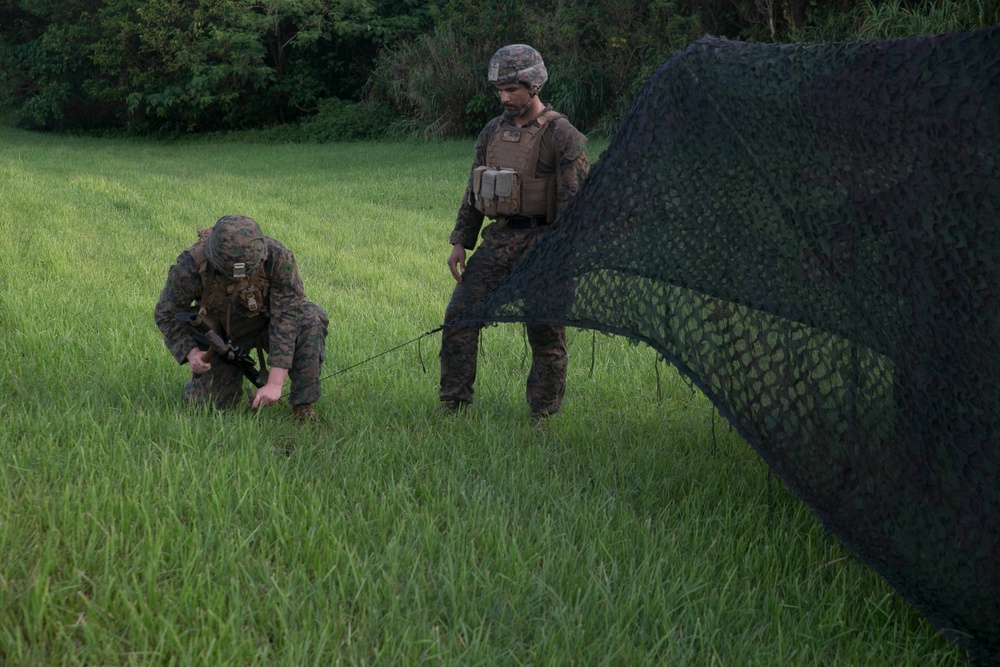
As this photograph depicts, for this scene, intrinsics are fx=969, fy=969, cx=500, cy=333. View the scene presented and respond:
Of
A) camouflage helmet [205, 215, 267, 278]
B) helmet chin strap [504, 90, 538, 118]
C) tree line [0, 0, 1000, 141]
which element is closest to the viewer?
camouflage helmet [205, 215, 267, 278]

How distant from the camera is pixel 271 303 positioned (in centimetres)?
438

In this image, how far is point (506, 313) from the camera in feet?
12.4

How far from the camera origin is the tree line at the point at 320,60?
20.3m

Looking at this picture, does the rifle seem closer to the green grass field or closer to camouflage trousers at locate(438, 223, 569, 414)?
the green grass field

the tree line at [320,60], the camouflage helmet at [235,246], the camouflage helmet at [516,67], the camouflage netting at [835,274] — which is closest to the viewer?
the camouflage netting at [835,274]

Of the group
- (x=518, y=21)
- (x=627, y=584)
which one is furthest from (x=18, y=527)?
(x=518, y=21)

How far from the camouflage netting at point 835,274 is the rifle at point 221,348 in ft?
4.06

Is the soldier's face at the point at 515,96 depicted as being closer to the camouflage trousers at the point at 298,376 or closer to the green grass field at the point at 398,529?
the camouflage trousers at the point at 298,376

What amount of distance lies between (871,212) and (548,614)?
1567 millimetres

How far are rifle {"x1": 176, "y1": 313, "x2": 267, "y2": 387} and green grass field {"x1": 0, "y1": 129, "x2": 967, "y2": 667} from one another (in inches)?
7.9

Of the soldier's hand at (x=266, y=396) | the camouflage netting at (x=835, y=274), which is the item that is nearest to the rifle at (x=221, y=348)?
the soldier's hand at (x=266, y=396)

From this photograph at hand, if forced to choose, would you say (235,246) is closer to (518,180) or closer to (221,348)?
(221,348)

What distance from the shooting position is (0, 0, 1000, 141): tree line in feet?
66.7

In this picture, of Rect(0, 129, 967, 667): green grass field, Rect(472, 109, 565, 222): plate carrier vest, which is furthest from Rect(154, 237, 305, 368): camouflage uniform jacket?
Rect(472, 109, 565, 222): plate carrier vest
